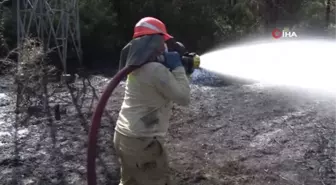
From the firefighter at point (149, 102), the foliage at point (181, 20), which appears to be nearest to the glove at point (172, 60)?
the firefighter at point (149, 102)

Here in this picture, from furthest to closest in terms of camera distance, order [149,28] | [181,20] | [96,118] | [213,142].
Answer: [181,20] < [213,142] < [149,28] < [96,118]

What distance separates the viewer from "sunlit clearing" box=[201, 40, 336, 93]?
785 centimetres

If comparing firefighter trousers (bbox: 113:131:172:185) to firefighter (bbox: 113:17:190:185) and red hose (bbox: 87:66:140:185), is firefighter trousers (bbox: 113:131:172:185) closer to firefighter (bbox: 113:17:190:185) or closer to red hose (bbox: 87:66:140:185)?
firefighter (bbox: 113:17:190:185)

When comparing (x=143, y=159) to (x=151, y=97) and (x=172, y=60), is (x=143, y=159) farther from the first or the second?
(x=172, y=60)

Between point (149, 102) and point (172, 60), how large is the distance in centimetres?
30

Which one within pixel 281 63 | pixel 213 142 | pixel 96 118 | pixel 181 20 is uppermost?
pixel 181 20

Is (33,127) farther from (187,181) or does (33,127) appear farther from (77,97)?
(187,181)

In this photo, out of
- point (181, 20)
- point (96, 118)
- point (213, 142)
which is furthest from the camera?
point (181, 20)

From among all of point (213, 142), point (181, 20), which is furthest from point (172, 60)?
point (181, 20)

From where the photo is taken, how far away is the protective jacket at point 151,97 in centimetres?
255

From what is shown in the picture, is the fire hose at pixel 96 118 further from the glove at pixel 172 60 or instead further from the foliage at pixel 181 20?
the foliage at pixel 181 20

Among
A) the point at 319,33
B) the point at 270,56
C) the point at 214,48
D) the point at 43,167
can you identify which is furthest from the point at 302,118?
the point at 319,33

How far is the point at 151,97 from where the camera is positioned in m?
2.63

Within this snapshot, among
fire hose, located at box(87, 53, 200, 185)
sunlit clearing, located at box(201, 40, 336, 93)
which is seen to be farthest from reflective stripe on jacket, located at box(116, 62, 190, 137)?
sunlit clearing, located at box(201, 40, 336, 93)
